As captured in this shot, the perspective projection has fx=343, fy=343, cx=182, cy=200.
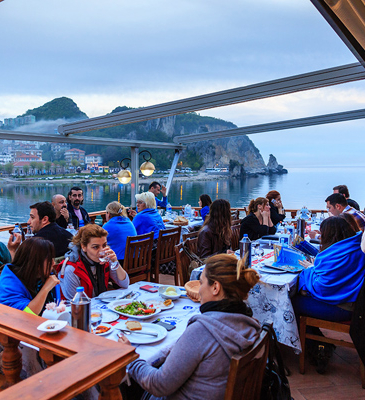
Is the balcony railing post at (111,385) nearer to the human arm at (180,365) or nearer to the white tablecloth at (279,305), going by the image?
the human arm at (180,365)

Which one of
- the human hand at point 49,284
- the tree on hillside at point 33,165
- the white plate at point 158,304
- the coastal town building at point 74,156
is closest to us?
the human hand at point 49,284

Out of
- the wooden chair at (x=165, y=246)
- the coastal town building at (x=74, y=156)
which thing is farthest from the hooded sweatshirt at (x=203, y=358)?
the coastal town building at (x=74, y=156)

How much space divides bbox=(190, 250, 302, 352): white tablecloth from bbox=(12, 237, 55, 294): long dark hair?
1.65 meters

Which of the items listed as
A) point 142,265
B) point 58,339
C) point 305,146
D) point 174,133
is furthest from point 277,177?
point 58,339

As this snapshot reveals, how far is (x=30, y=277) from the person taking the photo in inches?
78.0

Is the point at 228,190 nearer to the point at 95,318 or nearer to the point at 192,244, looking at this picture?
the point at 192,244

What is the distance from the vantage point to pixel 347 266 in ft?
8.27

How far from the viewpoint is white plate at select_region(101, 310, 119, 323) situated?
1.90 meters

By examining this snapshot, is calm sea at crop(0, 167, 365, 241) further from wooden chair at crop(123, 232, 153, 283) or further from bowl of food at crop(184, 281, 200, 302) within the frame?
bowl of food at crop(184, 281, 200, 302)

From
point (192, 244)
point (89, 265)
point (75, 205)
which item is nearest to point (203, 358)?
point (89, 265)

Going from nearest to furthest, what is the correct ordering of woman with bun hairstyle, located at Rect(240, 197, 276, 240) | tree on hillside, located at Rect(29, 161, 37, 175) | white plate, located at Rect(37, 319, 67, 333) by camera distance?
white plate, located at Rect(37, 319, 67, 333), woman with bun hairstyle, located at Rect(240, 197, 276, 240), tree on hillside, located at Rect(29, 161, 37, 175)

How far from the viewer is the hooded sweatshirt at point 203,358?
1.32 metres

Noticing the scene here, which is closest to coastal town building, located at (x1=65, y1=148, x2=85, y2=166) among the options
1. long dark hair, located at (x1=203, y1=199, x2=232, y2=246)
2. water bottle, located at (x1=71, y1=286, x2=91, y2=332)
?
long dark hair, located at (x1=203, y1=199, x2=232, y2=246)

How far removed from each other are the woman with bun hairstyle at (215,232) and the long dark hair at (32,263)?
1.95m
